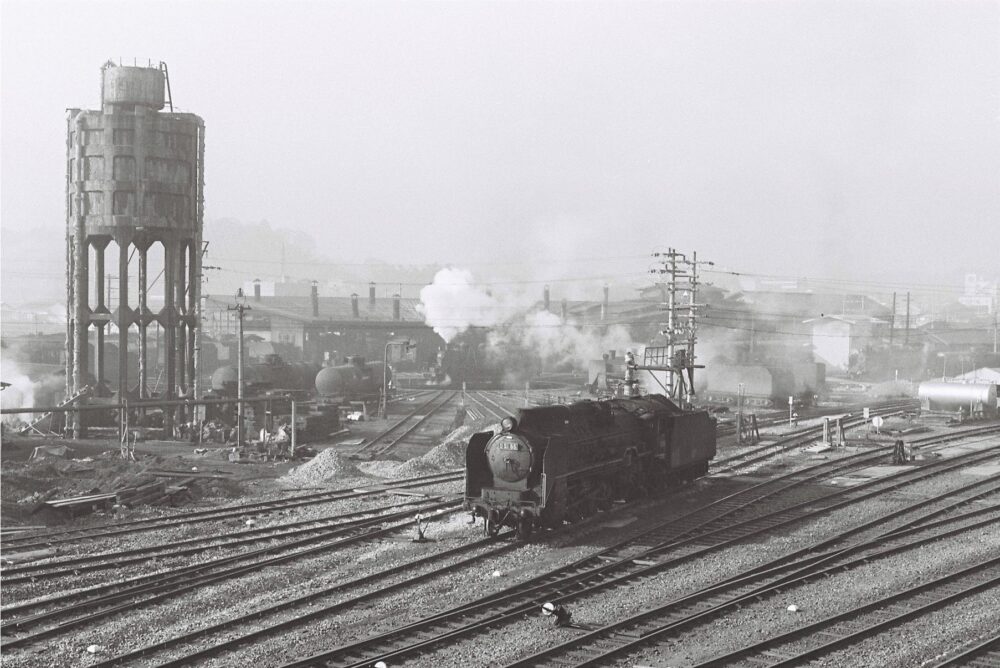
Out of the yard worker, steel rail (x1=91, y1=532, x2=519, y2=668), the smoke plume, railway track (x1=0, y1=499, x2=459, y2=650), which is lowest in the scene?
railway track (x1=0, y1=499, x2=459, y2=650)

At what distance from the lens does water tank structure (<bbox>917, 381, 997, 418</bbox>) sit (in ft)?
144

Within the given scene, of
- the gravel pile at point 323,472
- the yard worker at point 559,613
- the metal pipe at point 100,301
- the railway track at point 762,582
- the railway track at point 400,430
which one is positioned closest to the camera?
the railway track at point 762,582

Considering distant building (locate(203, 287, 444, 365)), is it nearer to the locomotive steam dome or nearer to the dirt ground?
the dirt ground

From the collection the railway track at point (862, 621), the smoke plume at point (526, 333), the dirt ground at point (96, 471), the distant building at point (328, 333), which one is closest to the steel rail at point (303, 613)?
the railway track at point (862, 621)

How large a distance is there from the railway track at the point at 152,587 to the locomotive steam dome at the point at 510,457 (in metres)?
2.72

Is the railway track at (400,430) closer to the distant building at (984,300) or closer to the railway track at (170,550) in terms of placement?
the railway track at (170,550)

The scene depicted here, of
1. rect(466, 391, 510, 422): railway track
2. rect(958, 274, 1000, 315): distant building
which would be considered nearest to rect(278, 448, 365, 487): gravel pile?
rect(466, 391, 510, 422): railway track

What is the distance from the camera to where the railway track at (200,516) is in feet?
61.9

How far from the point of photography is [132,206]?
39094 mm

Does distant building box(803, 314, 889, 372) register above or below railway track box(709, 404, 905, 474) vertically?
above

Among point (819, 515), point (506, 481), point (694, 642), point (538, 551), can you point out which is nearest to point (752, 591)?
point (694, 642)

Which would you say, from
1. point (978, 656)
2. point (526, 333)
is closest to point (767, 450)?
point (978, 656)

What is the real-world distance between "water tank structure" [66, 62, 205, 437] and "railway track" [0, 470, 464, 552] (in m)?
17.2

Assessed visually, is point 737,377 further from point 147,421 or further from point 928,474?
point 147,421
